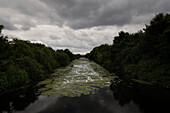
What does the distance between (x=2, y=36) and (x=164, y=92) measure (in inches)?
1388

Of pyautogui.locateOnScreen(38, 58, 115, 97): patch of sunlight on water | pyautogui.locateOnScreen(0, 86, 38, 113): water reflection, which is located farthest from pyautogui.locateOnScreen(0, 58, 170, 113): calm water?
pyautogui.locateOnScreen(38, 58, 115, 97): patch of sunlight on water

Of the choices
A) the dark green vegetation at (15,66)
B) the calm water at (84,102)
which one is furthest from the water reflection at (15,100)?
the dark green vegetation at (15,66)

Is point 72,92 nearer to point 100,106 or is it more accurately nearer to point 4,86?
point 100,106

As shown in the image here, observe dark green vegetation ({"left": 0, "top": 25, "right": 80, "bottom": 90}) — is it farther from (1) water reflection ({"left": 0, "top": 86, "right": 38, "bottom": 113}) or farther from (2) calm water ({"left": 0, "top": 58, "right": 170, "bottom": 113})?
(2) calm water ({"left": 0, "top": 58, "right": 170, "bottom": 113})

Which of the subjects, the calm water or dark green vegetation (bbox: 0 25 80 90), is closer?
Answer: the calm water

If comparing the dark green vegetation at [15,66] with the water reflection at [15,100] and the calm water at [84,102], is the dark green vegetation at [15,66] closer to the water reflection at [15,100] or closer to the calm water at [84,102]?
the water reflection at [15,100]

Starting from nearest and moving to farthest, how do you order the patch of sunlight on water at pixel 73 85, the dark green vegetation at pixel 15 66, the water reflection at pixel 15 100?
the water reflection at pixel 15 100, the patch of sunlight on water at pixel 73 85, the dark green vegetation at pixel 15 66

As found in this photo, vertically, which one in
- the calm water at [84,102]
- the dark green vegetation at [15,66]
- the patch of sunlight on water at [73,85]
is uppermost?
the dark green vegetation at [15,66]

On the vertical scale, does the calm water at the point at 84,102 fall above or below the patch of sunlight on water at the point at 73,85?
below

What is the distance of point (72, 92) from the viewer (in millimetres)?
19078

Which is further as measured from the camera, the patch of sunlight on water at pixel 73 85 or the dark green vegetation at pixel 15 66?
the dark green vegetation at pixel 15 66

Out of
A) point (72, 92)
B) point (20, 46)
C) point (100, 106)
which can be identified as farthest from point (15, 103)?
point (20, 46)

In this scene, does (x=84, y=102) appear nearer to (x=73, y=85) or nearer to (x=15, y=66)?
(x=73, y=85)

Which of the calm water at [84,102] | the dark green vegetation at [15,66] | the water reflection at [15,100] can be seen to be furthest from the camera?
the dark green vegetation at [15,66]
